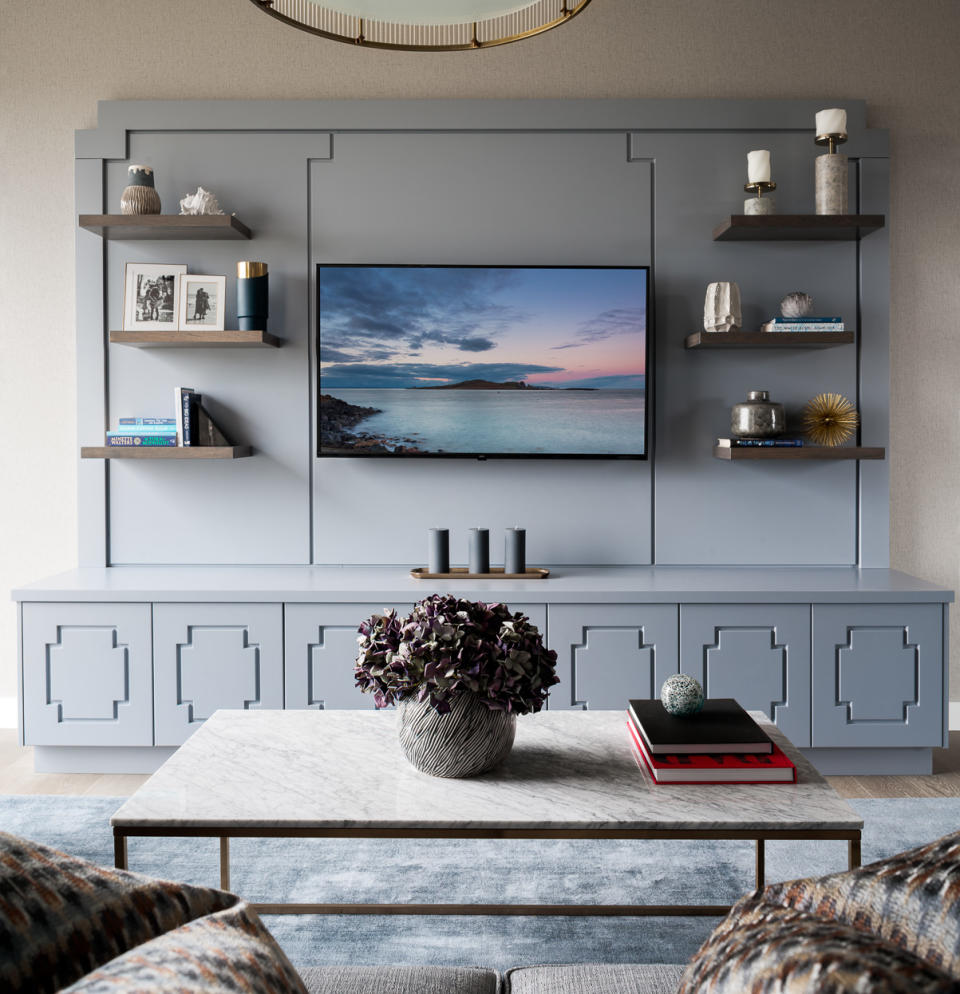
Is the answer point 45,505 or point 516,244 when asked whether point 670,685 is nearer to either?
point 516,244


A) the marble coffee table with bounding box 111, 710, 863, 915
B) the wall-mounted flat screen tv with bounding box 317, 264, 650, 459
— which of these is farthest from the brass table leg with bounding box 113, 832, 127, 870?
the wall-mounted flat screen tv with bounding box 317, 264, 650, 459

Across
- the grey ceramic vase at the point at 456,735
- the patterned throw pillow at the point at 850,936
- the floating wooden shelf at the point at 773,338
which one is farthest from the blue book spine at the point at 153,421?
the patterned throw pillow at the point at 850,936

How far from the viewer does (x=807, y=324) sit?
3457mm

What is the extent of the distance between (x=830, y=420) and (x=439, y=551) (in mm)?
1542

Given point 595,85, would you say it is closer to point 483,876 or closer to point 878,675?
point 878,675

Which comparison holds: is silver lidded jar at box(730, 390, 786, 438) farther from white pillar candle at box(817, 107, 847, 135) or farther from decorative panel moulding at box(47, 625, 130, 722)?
decorative panel moulding at box(47, 625, 130, 722)

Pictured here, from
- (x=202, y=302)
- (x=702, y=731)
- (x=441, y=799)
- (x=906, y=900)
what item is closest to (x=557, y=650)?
(x=702, y=731)

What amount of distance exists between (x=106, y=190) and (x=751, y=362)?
2.55 m

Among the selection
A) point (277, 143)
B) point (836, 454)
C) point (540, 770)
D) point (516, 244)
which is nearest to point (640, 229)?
point (516, 244)

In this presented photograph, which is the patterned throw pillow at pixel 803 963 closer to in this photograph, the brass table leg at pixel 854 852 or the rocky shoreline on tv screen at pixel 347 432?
the brass table leg at pixel 854 852

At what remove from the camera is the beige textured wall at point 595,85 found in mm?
3672

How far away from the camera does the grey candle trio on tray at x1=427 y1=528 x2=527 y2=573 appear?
137 inches

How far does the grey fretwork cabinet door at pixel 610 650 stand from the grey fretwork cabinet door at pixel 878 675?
1.70ft

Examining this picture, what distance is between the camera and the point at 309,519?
12.2 feet
